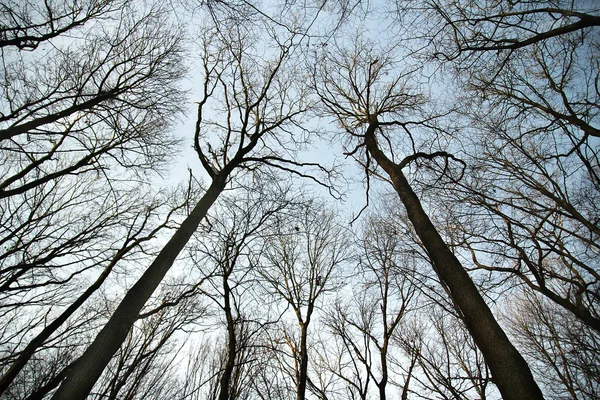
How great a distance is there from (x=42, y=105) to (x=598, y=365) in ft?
51.0

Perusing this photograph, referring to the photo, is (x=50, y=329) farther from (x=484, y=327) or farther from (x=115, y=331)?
(x=484, y=327)

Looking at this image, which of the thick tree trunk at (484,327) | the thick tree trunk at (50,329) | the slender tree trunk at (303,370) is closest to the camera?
the thick tree trunk at (484,327)

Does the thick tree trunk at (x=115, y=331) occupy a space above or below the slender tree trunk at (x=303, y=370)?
below

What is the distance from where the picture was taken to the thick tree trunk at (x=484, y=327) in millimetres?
2381

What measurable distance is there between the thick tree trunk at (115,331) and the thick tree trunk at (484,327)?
389 cm

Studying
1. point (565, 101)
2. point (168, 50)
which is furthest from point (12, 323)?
point (565, 101)

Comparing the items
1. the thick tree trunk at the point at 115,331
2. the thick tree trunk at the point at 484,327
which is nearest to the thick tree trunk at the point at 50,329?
the thick tree trunk at the point at 115,331

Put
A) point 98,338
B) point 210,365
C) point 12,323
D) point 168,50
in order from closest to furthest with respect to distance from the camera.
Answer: point 98,338
point 168,50
point 12,323
point 210,365

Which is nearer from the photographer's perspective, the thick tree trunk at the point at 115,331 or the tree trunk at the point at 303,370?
the thick tree trunk at the point at 115,331

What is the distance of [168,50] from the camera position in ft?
19.9

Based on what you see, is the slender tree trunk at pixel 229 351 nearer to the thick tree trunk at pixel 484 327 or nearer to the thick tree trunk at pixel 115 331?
the thick tree trunk at pixel 115 331

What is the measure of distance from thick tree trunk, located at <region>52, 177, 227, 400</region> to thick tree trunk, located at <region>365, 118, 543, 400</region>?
3891mm

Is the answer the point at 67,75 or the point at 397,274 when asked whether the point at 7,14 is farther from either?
the point at 397,274

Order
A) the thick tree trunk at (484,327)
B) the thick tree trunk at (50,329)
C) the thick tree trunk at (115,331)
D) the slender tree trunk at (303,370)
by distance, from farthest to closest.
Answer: the slender tree trunk at (303,370) → the thick tree trunk at (50,329) → the thick tree trunk at (115,331) → the thick tree trunk at (484,327)
